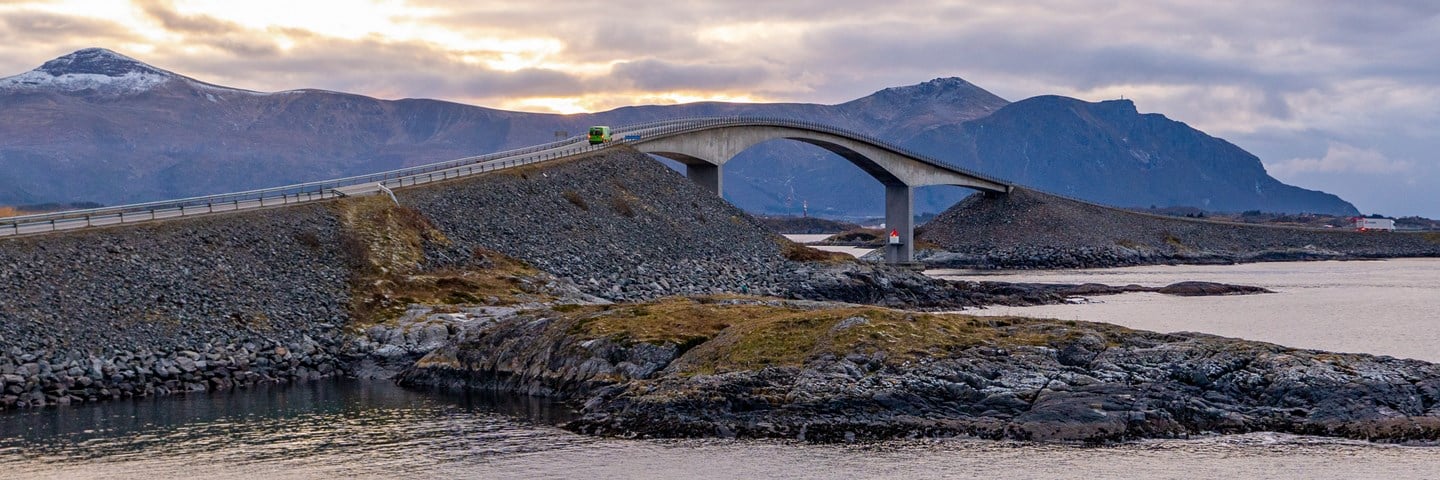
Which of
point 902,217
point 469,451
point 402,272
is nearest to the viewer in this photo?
point 469,451

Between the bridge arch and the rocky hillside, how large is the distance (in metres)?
4.94

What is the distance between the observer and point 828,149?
464ft

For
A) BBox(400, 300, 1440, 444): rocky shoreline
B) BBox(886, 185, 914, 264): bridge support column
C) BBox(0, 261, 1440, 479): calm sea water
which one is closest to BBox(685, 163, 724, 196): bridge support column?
BBox(886, 185, 914, 264): bridge support column

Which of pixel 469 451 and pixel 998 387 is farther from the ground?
pixel 998 387

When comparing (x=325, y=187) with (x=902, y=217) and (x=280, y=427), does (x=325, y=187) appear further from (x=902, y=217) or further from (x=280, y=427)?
(x=902, y=217)

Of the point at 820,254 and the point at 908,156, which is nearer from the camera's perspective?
the point at 820,254

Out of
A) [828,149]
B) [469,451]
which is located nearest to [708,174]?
[828,149]

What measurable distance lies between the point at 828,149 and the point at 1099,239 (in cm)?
4021

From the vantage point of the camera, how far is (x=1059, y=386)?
44.1m

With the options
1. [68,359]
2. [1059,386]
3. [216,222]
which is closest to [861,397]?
[1059,386]

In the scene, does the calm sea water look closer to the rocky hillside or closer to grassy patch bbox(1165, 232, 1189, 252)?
the rocky hillside

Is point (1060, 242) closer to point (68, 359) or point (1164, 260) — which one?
point (1164, 260)

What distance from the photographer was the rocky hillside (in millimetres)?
157000

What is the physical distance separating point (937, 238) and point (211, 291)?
113 m
